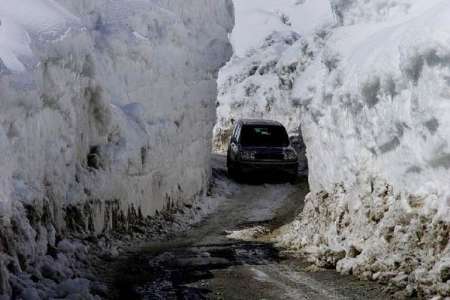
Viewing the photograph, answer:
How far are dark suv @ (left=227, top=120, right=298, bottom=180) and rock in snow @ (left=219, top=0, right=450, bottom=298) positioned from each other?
21.2 ft

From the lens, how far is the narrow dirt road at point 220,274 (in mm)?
8477

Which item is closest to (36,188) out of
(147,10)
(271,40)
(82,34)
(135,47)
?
(82,34)

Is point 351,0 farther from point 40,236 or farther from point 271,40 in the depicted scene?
point 271,40

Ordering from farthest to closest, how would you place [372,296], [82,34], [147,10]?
[147,10] → [82,34] → [372,296]

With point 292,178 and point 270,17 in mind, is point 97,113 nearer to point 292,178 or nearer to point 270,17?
point 292,178

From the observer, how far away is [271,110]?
108 feet

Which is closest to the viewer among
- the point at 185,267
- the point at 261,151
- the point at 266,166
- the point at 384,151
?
the point at 384,151

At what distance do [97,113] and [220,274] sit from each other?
4.33 metres

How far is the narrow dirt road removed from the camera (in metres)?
8.48

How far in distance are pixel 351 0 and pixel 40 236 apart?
795cm

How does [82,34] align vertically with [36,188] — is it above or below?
above

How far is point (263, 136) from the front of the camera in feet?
72.3

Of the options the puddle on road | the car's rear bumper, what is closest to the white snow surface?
the car's rear bumper

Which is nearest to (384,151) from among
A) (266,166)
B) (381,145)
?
(381,145)
